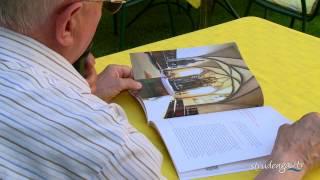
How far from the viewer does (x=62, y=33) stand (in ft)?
2.27

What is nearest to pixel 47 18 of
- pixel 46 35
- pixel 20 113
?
pixel 46 35

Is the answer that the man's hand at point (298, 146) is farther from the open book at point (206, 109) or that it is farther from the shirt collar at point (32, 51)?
the shirt collar at point (32, 51)

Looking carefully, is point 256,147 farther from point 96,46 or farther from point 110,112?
point 96,46

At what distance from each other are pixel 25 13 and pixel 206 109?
51 centimetres

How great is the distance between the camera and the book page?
36.1 inches

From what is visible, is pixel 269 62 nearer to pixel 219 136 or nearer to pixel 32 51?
pixel 219 136

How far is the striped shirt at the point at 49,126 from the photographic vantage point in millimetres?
629

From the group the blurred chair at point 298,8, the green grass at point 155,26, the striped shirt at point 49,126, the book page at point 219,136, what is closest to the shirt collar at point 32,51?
the striped shirt at point 49,126

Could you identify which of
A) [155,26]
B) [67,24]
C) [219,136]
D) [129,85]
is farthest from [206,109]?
[155,26]

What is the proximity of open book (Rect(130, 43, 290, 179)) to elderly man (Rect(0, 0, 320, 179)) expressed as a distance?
0.20 metres

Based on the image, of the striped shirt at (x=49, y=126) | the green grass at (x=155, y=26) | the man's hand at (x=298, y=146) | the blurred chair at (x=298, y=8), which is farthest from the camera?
the green grass at (x=155, y=26)

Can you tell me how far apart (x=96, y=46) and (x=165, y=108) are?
7.31 feet

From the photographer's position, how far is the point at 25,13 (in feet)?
2.16

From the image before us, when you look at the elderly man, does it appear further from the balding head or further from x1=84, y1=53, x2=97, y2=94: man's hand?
x1=84, y1=53, x2=97, y2=94: man's hand
